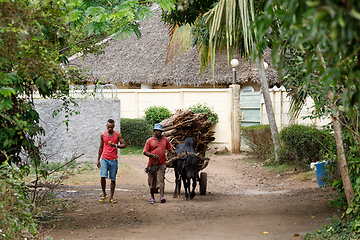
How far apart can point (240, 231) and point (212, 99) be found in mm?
11026

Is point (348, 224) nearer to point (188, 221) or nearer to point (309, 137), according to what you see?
point (188, 221)

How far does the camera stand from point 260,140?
14.1 m

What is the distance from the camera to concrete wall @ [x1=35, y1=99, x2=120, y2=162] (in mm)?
12727

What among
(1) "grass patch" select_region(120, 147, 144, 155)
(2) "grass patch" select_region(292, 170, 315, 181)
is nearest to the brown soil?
(2) "grass patch" select_region(292, 170, 315, 181)

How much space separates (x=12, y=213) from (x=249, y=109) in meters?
13.5

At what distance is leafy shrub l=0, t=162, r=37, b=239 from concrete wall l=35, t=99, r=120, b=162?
8279mm

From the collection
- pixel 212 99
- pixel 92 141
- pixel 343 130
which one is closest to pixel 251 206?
pixel 343 130

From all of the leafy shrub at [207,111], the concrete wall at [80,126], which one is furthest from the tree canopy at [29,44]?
the leafy shrub at [207,111]

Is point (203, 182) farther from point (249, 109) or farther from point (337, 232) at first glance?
point (249, 109)

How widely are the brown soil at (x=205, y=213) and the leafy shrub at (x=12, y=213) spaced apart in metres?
1.45

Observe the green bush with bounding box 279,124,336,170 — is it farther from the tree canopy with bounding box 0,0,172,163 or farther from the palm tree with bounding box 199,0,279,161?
the tree canopy with bounding box 0,0,172,163

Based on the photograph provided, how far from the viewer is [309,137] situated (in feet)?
36.5

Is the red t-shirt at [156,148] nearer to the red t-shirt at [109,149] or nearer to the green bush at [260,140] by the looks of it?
the red t-shirt at [109,149]

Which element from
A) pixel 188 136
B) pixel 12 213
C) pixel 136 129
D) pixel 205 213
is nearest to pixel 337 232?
pixel 205 213
